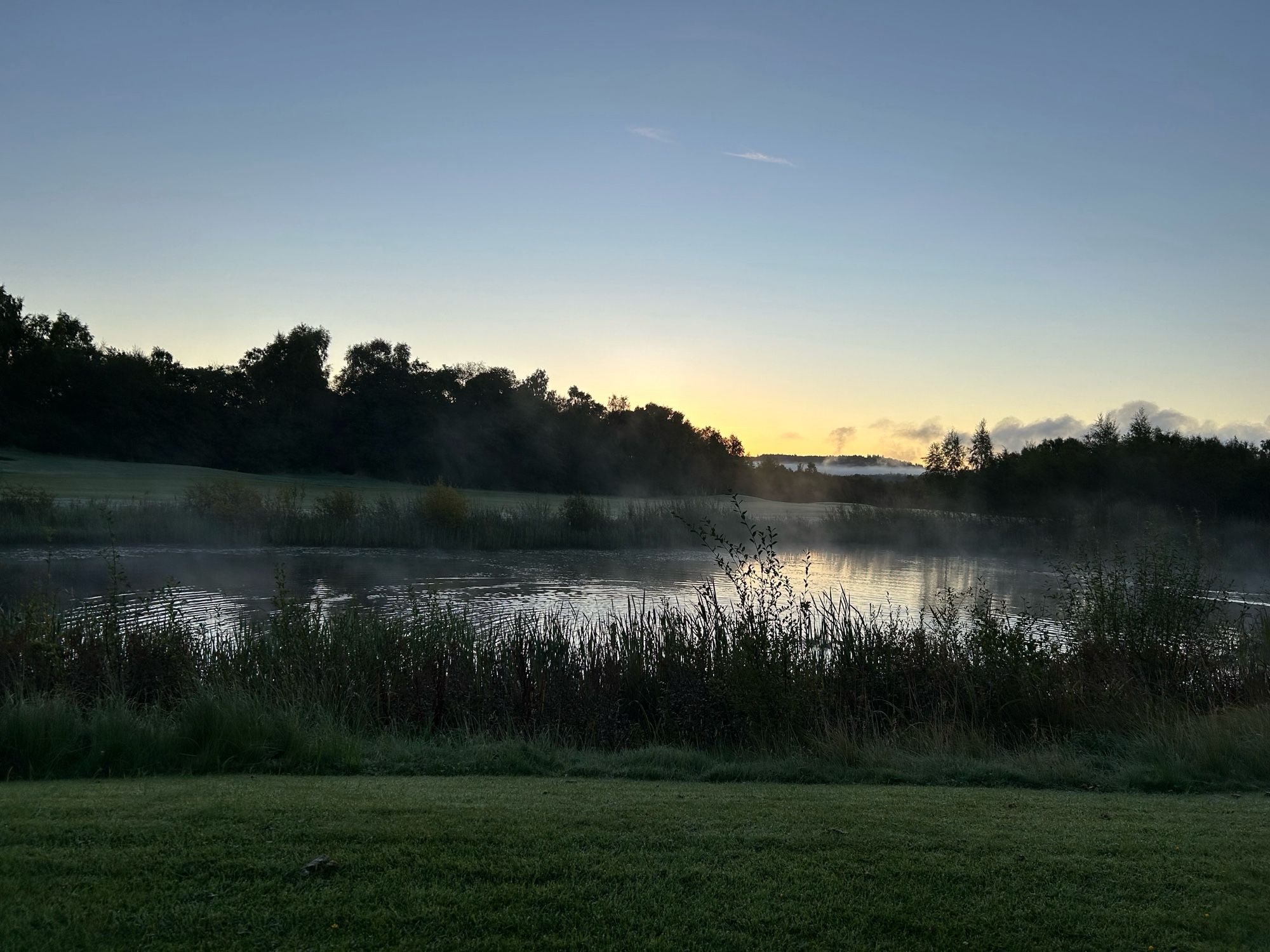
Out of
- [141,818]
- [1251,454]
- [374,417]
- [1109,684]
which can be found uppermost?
[374,417]

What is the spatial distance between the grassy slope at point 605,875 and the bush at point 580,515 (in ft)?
87.5

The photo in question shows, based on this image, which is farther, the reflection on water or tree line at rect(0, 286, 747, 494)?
tree line at rect(0, 286, 747, 494)

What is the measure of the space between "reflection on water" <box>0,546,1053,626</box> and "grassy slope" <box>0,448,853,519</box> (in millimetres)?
9763

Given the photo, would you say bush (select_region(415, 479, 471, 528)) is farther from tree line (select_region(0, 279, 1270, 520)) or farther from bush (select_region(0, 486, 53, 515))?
tree line (select_region(0, 279, 1270, 520))

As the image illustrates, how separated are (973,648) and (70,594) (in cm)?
1523

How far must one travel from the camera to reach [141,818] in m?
4.40

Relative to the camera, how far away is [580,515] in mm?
32062

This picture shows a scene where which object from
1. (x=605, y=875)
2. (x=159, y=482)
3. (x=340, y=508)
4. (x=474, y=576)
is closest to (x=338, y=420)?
(x=159, y=482)

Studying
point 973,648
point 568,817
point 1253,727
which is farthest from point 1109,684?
point 568,817

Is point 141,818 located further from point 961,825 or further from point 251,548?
point 251,548

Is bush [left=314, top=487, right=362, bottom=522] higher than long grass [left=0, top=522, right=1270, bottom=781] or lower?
higher

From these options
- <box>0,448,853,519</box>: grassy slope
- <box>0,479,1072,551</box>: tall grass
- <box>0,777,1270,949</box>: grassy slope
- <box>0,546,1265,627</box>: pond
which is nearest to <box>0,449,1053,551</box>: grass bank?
<box>0,479,1072,551</box>: tall grass

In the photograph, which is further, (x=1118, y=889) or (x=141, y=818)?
(x=141, y=818)

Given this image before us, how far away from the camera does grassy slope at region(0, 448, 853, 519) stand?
37.8 metres
